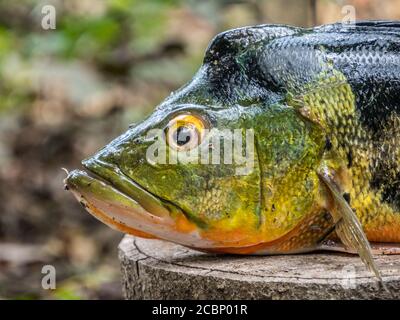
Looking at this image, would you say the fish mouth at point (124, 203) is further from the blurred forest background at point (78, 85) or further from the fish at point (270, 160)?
the blurred forest background at point (78, 85)

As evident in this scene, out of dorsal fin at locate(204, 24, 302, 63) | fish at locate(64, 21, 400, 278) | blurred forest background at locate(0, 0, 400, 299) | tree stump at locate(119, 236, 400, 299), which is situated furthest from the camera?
blurred forest background at locate(0, 0, 400, 299)

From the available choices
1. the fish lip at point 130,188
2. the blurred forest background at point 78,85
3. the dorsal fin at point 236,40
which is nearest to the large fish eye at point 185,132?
the fish lip at point 130,188

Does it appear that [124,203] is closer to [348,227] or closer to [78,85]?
[348,227]

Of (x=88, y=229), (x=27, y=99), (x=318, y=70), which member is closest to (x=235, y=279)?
(x=318, y=70)

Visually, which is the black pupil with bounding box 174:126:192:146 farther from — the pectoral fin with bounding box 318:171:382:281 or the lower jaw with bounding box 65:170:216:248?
the pectoral fin with bounding box 318:171:382:281

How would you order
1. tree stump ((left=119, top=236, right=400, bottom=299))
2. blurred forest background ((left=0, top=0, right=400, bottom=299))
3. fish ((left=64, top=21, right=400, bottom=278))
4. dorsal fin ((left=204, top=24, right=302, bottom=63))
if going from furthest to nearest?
blurred forest background ((left=0, top=0, right=400, bottom=299)) < dorsal fin ((left=204, top=24, right=302, bottom=63)) < fish ((left=64, top=21, right=400, bottom=278)) < tree stump ((left=119, top=236, right=400, bottom=299))

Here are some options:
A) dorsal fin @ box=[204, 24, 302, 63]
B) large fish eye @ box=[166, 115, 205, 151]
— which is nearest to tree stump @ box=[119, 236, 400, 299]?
large fish eye @ box=[166, 115, 205, 151]

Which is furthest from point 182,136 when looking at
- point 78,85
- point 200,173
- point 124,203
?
point 78,85

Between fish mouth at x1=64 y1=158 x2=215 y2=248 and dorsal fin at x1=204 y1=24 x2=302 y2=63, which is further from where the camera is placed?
dorsal fin at x1=204 y1=24 x2=302 y2=63
